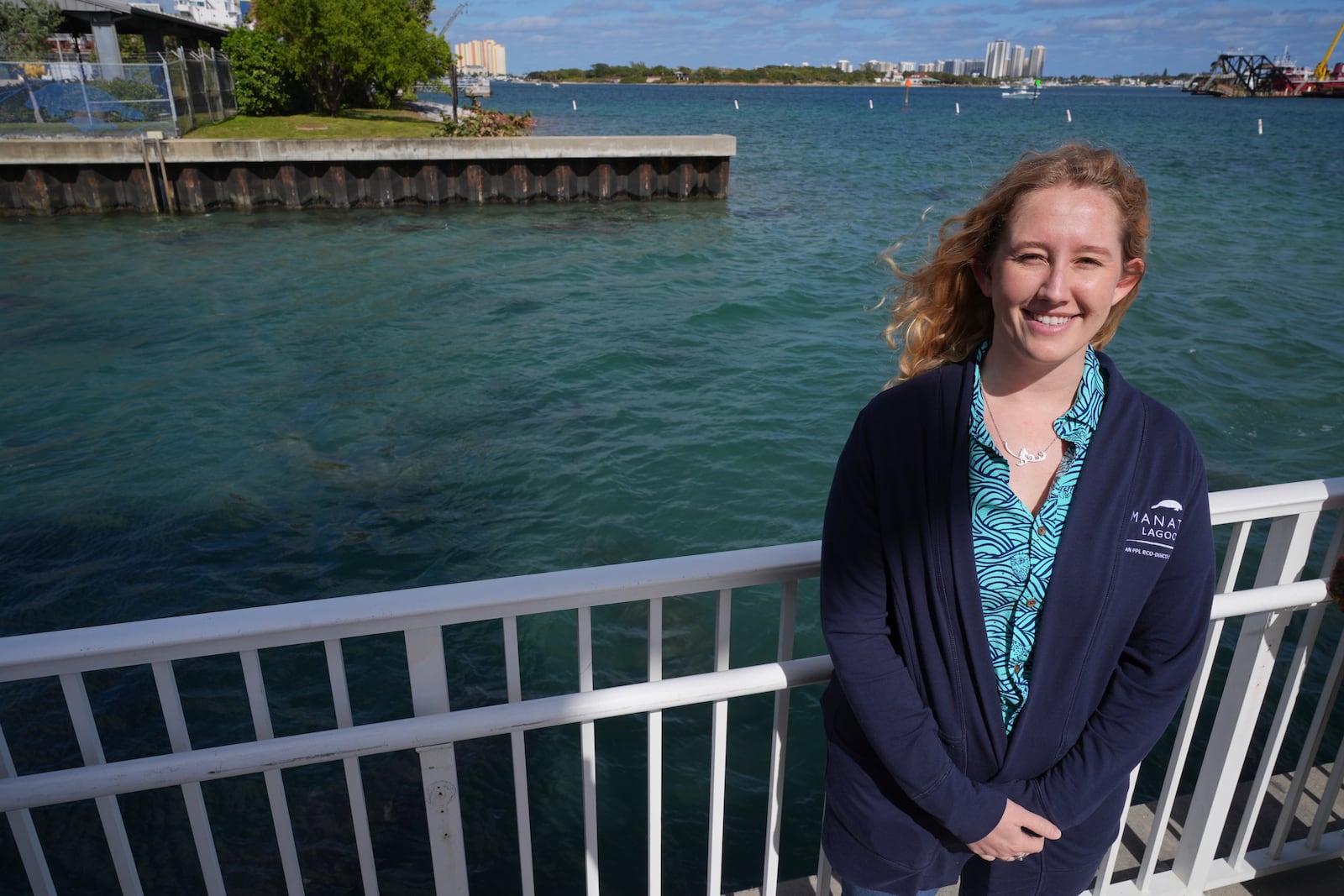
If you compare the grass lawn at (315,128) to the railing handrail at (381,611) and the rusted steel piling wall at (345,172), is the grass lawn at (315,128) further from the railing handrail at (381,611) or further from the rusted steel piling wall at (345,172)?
the railing handrail at (381,611)

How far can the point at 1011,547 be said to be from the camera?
63.5 inches

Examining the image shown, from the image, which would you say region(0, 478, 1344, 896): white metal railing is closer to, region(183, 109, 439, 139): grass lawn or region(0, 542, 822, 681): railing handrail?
region(0, 542, 822, 681): railing handrail

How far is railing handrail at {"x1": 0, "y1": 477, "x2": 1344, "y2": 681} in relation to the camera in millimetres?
1500

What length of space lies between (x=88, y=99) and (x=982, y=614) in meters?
24.0

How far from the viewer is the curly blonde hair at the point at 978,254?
167 cm

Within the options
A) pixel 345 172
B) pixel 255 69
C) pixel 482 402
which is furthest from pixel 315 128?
pixel 482 402

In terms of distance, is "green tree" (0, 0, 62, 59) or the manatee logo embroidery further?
"green tree" (0, 0, 62, 59)

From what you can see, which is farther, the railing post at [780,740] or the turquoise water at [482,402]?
the turquoise water at [482,402]

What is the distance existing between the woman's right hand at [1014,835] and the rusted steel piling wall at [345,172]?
2206 centimetres

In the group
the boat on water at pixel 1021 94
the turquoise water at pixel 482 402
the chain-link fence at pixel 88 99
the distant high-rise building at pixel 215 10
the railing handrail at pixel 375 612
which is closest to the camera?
the railing handrail at pixel 375 612

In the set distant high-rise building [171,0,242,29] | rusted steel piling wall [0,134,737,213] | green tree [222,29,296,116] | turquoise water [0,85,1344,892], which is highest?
distant high-rise building [171,0,242,29]

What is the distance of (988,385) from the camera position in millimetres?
1757

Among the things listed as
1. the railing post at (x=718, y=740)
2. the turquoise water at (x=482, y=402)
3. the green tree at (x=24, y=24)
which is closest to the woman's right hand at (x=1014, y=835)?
the railing post at (x=718, y=740)

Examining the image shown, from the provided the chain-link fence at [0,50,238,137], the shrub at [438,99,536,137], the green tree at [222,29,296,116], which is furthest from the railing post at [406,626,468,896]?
the green tree at [222,29,296,116]
